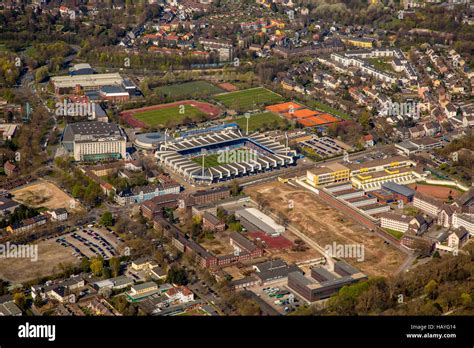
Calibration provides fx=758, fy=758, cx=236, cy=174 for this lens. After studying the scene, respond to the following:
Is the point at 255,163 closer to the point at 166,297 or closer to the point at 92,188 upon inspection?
the point at 92,188

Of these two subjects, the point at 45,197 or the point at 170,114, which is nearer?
the point at 45,197

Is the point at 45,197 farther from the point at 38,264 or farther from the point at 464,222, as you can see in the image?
the point at 464,222

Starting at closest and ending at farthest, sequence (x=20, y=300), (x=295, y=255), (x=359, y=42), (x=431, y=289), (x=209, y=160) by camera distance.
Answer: (x=431, y=289) < (x=20, y=300) < (x=295, y=255) < (x=209, y=160) < (x=359, y=42)

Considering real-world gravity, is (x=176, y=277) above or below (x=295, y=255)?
above

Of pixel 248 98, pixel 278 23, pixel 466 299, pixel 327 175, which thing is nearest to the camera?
pixel 466 299

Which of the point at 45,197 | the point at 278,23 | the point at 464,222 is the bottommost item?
the point at 45,197

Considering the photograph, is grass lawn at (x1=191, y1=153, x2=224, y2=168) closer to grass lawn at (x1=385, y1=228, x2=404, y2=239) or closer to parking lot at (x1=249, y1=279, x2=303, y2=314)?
grass lawn at (x1=385, y1=228, x2=404, y2=239)

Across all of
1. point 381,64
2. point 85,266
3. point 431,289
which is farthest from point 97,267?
point 381,64
